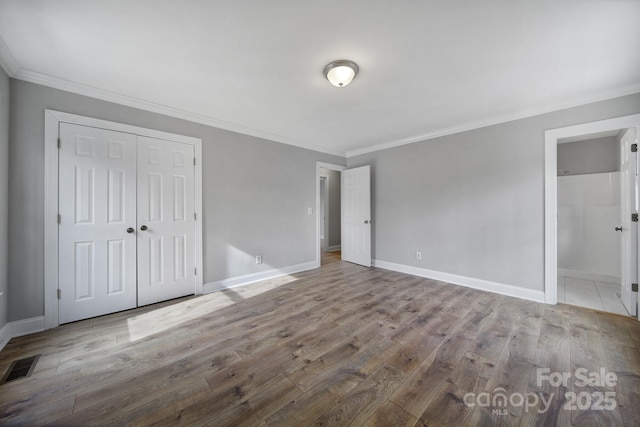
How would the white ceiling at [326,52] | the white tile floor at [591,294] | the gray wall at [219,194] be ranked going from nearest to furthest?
the white ceiling at [326,52] < the gray wall at [219,194] < the white tile floor at [591,294]

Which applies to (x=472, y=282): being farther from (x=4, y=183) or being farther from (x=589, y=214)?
(x=4, y=183)

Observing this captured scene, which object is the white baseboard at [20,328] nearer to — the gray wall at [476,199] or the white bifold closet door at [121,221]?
the white bifold closet door at [121,221]

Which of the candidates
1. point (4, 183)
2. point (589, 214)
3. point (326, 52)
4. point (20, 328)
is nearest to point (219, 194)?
point (4, 183)

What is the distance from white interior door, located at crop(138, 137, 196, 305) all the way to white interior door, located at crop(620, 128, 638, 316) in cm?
519

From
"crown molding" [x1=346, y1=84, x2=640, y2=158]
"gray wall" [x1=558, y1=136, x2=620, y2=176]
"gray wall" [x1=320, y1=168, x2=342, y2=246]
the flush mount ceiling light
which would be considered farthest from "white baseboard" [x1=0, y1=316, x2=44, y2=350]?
"gray wall" [x1=558, y1=136, x2=620, y2=176]

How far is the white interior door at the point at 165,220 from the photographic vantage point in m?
2.79

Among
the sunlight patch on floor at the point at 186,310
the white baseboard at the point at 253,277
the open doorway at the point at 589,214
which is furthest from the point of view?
the open doorway at the point at 589,214

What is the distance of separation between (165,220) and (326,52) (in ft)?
8.87

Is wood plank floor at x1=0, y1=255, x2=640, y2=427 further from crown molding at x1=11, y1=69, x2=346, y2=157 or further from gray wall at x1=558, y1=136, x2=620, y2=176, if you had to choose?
gray wall at x1=558, y1=136, x2=620, y2=176

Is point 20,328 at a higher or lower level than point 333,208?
lower

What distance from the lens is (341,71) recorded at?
→ 2086 mm

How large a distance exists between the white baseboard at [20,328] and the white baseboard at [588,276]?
23.7 ft

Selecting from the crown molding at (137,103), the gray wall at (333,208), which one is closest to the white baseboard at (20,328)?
the crown molding at (137,103)

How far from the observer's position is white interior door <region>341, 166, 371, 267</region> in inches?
185
